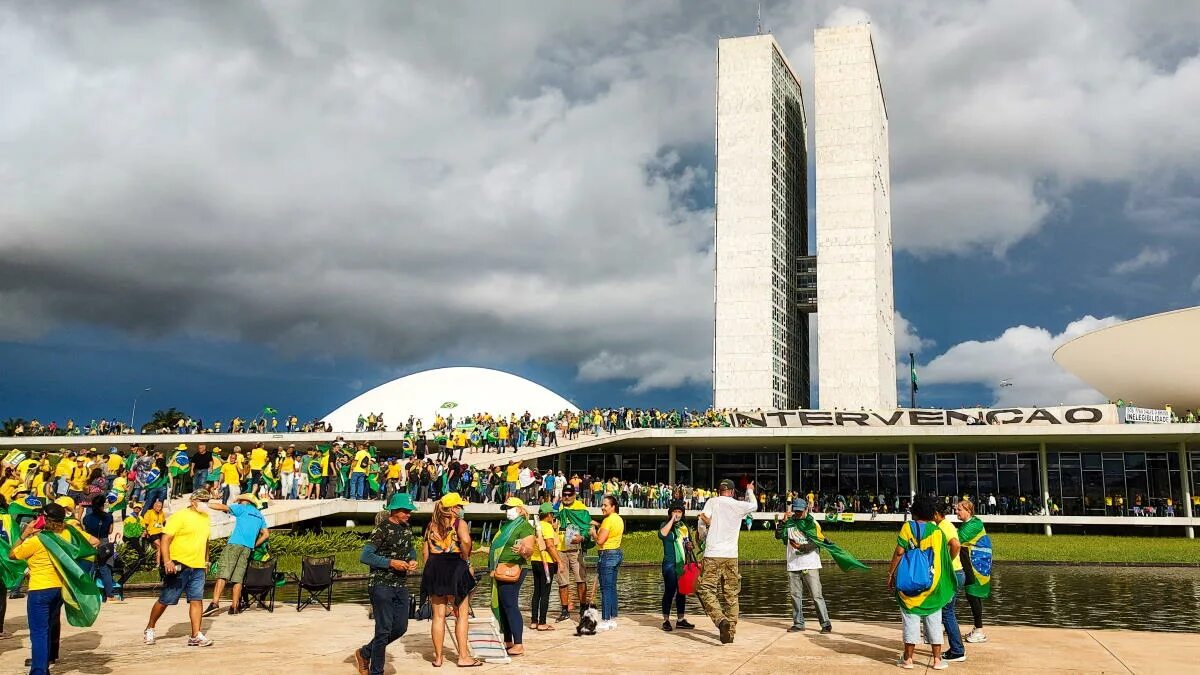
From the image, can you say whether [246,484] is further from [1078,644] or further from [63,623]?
[1078,644]

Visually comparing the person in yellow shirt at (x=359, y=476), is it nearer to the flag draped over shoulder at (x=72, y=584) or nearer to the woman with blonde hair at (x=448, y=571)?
the flag draped over shoulder at (x=72, y=584)

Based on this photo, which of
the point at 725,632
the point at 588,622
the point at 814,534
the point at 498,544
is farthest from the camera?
the point at 814,534

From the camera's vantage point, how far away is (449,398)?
80.0 metres

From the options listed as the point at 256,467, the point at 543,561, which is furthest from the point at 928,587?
the point at 256,467

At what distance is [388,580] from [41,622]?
9.35 feet

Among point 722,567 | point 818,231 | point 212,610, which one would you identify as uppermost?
point 818,231

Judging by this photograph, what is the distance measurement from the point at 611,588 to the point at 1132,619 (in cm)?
807

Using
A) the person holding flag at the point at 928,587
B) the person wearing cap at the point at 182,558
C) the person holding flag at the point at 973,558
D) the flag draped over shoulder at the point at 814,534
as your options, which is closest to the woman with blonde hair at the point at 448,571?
the person wearing cap at the point at 182,558

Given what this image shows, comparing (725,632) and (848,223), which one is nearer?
(725,632)

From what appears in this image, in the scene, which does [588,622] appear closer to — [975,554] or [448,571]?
[448,571]

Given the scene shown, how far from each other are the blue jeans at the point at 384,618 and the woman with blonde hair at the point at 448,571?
315mm

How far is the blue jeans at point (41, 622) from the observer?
24.2 feet

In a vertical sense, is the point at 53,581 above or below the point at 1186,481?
below

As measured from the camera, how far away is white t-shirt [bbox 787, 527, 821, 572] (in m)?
10.4
